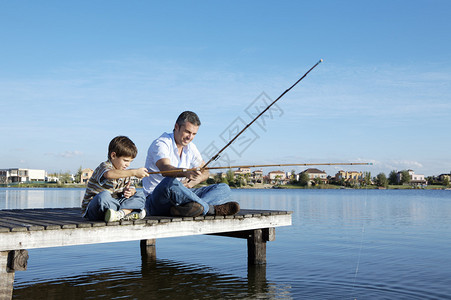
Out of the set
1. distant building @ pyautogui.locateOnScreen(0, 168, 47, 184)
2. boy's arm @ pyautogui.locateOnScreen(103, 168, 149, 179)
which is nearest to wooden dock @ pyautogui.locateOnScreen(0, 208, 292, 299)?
boy's arm @ pyautogui.locateOnScreen(103, 168, 149, 179)

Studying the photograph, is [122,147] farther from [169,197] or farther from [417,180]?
[417,180]

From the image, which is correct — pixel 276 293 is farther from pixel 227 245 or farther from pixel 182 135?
pixel 227 245

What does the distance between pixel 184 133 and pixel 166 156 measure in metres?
0.39

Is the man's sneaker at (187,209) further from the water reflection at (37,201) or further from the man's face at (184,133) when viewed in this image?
the water reflection at (37,201)

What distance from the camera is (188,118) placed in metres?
5.97

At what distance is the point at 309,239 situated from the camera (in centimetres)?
1347

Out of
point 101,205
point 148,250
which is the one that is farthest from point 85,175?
point 101,205

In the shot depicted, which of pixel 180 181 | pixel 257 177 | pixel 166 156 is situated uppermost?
pixel 257 177

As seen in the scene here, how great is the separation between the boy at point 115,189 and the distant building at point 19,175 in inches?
5507

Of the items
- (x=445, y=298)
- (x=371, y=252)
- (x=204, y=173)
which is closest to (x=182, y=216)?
(x=204, y=173)

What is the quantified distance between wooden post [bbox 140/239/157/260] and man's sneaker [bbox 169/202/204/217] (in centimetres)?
380

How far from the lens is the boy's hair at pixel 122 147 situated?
5531mm

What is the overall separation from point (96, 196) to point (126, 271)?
10.8ft

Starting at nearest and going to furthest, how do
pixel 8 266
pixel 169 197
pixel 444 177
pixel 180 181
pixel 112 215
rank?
pixel 8 266 → pixel 112 215 → pixel 169 197 → pixel 180 181 → pixel 444 177
